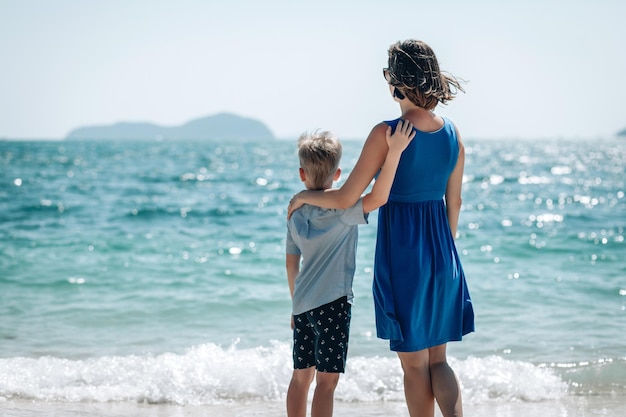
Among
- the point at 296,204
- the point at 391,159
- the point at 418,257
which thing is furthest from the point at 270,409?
the point at 391,159

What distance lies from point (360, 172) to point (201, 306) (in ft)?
15.8

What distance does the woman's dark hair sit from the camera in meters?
2.97

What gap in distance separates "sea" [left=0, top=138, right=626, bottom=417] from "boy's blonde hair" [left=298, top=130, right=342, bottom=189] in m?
1.86

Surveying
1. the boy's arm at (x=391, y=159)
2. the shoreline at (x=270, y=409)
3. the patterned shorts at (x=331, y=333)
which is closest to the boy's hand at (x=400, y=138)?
the boy's arm at (x=391, y=159)

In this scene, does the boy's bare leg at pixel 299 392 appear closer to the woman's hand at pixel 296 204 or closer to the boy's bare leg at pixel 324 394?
the boy's bare leg at pixel 324 394

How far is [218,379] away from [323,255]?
2.15m

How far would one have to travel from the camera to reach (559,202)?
60.8ft

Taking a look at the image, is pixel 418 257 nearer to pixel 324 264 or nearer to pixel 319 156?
pixel 324 264

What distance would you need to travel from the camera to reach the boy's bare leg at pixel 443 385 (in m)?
3.06

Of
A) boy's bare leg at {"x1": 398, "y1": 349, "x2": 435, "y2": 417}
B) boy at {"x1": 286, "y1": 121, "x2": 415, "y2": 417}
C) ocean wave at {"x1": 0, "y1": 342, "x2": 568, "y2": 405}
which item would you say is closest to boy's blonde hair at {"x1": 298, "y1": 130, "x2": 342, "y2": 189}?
boy at {"x1": 286, "y1": 121, "x2": 415, "y2": 417}

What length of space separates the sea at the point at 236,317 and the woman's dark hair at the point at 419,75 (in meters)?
2.20

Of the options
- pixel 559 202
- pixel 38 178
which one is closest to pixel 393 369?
pixel 559 202

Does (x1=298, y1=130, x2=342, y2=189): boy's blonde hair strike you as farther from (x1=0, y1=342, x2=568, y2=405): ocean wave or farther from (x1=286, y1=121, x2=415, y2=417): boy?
(x1=0, y1=342, x2=568, y2=405): ocean wave

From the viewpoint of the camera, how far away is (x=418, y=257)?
3.04 meters
